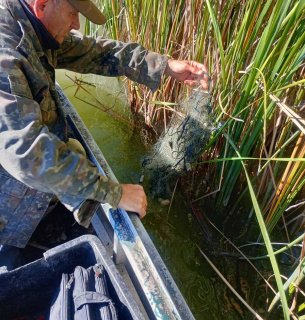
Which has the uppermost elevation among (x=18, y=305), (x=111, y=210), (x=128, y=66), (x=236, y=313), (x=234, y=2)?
(x=234, y=2)

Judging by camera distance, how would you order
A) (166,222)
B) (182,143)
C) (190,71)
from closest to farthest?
(190,71)
(182,143)
(166,222)

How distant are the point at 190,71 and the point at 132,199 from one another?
70 centimetres

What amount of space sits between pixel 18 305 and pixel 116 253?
390mm

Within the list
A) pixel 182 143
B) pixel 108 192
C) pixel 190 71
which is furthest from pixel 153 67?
pixel 108 192

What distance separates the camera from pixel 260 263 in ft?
5.82

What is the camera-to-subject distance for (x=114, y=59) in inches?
64.4

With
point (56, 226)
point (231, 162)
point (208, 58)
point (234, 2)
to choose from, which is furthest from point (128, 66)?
point (56, 226)

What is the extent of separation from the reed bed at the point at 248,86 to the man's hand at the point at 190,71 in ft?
0.25

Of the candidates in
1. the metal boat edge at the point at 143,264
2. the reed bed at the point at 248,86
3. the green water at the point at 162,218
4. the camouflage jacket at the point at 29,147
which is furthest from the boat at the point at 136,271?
the green water at the point at 162,218

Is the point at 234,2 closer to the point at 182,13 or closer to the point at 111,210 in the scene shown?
the point at 182,13

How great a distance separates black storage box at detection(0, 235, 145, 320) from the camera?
1.08 meters

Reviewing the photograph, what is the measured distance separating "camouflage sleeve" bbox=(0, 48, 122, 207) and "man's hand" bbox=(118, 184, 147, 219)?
5.4 inches

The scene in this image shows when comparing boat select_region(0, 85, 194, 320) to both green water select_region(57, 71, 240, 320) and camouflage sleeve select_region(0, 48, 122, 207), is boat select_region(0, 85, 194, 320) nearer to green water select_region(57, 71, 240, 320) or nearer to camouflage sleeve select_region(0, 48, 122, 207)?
camouflage sleeve select_region(0, 48, 122, 207)

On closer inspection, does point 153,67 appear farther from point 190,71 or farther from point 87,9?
point 87,9
